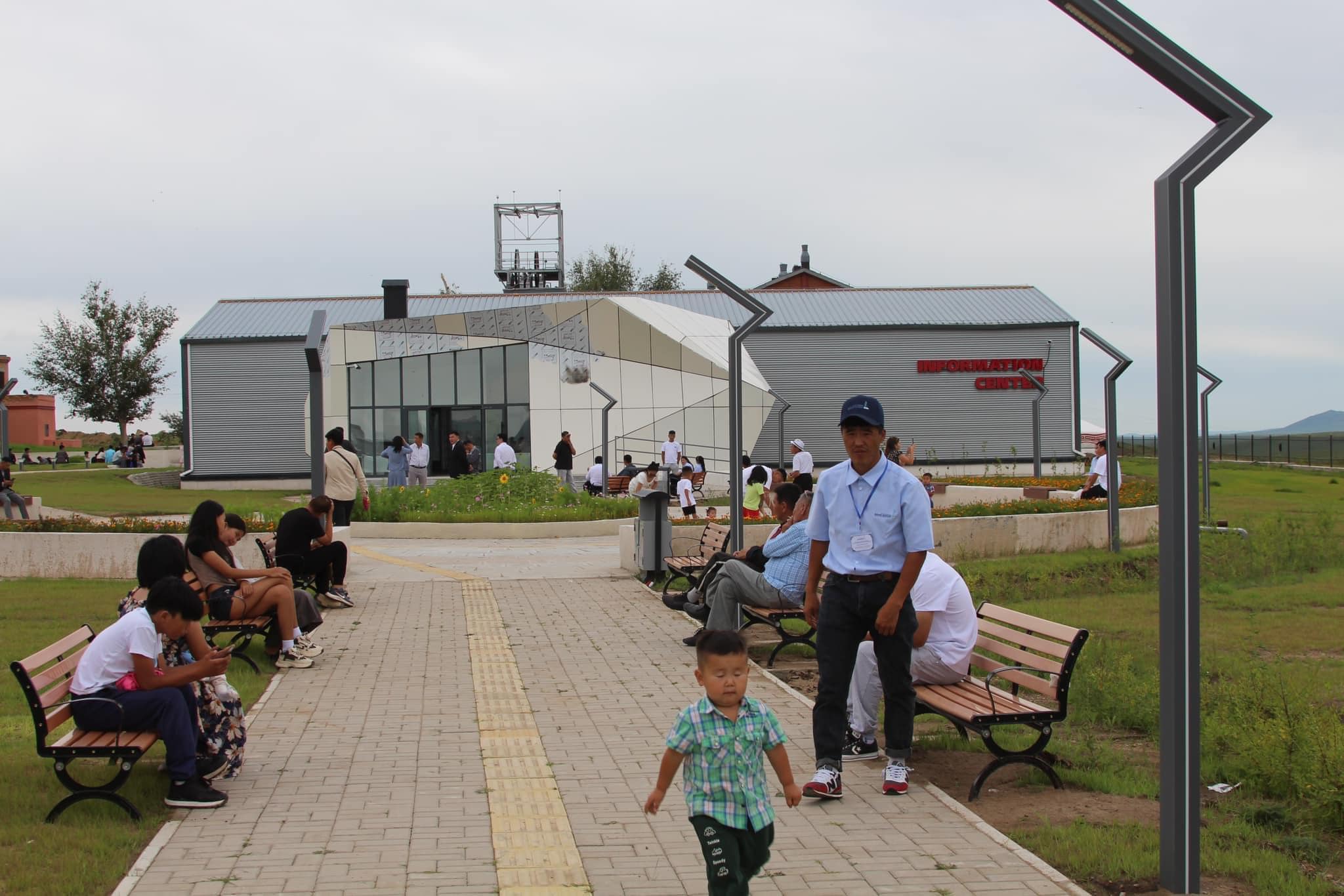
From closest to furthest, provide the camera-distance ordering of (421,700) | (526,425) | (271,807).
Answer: (271,807)
(421,700)
(526,425)

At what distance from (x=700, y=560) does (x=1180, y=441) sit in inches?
325

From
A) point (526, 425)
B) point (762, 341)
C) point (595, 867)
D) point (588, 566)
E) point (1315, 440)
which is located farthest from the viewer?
point (1315, 440)

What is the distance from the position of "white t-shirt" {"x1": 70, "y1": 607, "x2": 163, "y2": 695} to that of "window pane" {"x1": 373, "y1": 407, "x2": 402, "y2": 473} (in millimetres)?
30709

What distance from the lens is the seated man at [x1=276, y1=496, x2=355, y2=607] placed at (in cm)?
1163

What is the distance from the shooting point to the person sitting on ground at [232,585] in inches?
343

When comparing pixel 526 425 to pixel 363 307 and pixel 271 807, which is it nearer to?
pixel 363 307

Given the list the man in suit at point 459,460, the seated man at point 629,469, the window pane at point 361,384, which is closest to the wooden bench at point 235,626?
the man in suit at point 459,460

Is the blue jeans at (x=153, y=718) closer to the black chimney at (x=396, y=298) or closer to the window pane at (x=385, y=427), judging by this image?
the window pane at (x=385, y=427)

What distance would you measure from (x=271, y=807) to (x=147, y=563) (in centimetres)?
181

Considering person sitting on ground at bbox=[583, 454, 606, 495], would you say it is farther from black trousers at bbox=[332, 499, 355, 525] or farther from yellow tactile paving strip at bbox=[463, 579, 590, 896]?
yellow tactile paving strip at bbox=[463, 579, 590, 896]

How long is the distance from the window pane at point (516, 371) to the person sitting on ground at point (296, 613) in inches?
981

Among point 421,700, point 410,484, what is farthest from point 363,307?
point 421,700

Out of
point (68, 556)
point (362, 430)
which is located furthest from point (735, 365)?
point (362, 430)

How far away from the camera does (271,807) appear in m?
5.64
